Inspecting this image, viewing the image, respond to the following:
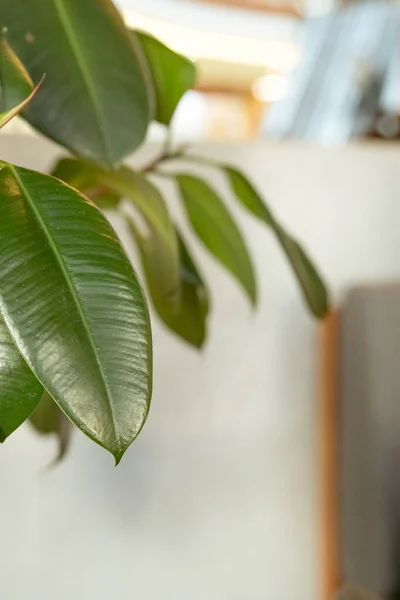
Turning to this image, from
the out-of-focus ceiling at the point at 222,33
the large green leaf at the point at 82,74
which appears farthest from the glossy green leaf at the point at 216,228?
the out-of-focus ceiling at the point at 222,33

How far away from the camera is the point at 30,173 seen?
382 millimetres

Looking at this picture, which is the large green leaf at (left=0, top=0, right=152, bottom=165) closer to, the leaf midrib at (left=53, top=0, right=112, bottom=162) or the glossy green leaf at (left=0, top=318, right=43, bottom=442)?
the leaf midrib at (left=53, top=0, right=112, bottom=162)

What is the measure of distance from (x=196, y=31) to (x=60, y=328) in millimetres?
1515

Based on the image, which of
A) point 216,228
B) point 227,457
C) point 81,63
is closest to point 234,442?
point 227,457

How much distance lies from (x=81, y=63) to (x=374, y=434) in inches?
27.3

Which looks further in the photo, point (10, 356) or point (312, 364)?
point (312, 364)

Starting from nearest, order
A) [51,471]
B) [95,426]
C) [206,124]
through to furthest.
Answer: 1. [95,426]
2. [51,471]
3. [206,124]

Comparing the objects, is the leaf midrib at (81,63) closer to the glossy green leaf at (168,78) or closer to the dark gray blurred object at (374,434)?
the glossy green leaf at (168,78)

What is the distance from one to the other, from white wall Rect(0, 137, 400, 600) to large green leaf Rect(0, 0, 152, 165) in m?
0.40

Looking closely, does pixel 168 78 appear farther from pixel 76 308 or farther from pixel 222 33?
pixel 222 33

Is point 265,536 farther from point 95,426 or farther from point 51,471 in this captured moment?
point 95,426

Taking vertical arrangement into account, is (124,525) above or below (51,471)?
below

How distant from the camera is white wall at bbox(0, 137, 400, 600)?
0.90m

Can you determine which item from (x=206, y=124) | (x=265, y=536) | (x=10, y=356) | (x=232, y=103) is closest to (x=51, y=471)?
(x=265, y=536)
